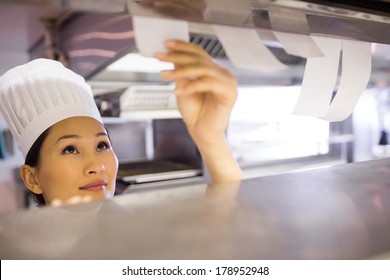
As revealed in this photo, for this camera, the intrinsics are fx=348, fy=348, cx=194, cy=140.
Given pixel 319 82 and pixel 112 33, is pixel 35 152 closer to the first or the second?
pixel 112 33

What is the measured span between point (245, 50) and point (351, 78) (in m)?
0.21

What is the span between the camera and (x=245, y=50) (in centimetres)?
38

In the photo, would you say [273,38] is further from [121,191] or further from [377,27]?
[121,191]

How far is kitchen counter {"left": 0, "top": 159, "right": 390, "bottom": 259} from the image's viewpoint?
0.84 ft

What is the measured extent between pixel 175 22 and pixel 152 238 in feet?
0.66

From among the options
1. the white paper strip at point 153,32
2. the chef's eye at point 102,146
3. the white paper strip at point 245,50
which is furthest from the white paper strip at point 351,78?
the chef's eye at point 102,146

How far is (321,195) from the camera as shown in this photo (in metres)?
0.40

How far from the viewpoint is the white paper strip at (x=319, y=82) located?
0.45 metres

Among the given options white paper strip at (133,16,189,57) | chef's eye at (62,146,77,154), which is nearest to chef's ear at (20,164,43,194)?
chef's eye at (62,146,77,154)

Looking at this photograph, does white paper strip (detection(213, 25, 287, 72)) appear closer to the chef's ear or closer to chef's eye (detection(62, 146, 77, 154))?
chef's eye (detection(62, 146, 77, 154))

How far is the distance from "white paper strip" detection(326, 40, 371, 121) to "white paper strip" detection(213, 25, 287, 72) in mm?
142

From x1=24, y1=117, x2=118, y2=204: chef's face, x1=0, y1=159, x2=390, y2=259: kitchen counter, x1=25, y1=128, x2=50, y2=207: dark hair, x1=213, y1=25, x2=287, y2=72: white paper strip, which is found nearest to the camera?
x1=0, y1=159, x2=390, y2=259: kitchen counter
